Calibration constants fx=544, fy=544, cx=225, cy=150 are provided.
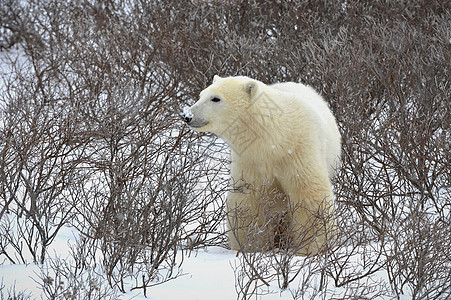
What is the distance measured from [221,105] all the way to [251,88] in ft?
0.61

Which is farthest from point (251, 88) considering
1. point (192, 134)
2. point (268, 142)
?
point (192, 134)

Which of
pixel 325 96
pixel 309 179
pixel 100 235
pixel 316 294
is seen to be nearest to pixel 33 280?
pixel 100 235

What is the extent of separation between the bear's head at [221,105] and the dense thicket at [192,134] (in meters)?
0.27

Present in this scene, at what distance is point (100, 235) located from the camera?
8.51ft

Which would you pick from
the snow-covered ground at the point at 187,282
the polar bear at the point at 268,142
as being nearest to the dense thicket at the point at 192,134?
the snow-covered ground at the point at 187,282

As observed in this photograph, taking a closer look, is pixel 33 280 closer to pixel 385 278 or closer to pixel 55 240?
pixel 55 240

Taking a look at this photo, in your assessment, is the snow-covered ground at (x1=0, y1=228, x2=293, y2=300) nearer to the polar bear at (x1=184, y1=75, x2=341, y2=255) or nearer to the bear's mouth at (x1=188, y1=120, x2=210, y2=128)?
the polar bear at (x1=184, y1=75, x2=341, y2=255)

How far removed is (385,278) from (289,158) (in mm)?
794

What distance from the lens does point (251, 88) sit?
2.94m

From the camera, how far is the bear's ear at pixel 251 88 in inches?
115

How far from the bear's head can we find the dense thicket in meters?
0.27

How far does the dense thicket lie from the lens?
8.24ft

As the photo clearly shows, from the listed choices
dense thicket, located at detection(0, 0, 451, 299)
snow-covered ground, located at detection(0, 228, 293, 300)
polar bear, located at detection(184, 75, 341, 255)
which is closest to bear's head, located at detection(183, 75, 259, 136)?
polar bear, located at detection(184, 75, 341, 255)

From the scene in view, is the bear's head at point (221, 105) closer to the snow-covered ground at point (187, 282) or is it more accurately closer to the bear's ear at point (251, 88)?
the bear's ear at point (251, 88)
